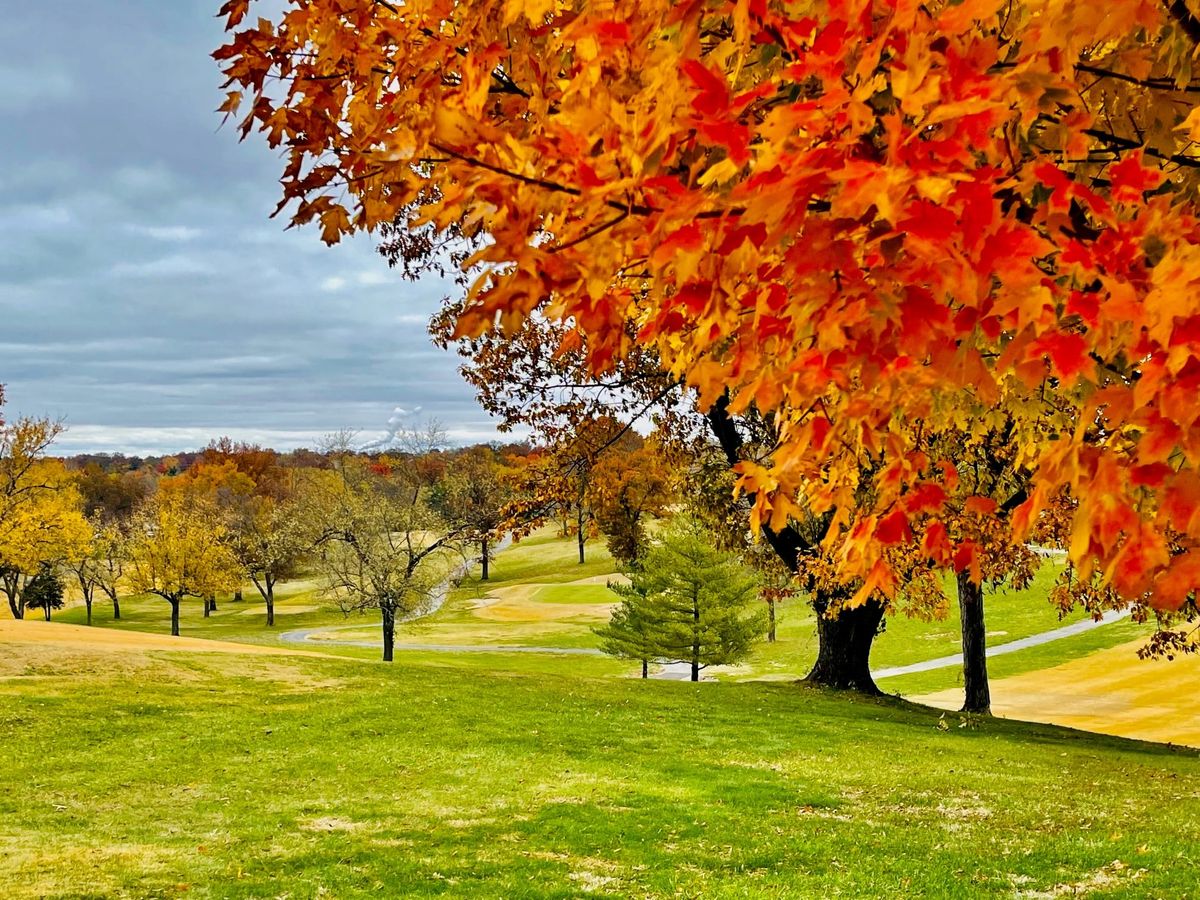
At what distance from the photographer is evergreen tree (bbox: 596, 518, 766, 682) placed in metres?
32.5

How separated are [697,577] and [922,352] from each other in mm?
31364


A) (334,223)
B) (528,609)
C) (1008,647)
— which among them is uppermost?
(334,223)

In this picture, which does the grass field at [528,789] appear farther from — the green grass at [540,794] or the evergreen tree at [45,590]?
the evergreen tree at [45,590]

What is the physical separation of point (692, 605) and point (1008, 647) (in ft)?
57.3

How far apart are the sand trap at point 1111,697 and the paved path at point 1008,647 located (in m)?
2.59

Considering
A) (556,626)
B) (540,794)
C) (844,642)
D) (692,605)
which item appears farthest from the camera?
(556,626)

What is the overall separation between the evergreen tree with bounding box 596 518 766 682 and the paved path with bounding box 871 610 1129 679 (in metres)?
7.32

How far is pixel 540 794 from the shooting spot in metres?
9.48

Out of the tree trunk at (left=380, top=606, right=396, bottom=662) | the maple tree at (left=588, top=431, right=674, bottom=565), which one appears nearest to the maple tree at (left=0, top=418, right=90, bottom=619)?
the tree trunk at (left=380, top=606, right=396, bottom=662)

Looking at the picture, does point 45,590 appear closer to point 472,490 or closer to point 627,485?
point 472,490

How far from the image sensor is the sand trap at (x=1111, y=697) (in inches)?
1004

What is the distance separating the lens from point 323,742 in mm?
12352

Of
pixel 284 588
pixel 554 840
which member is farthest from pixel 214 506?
pixel 554 840

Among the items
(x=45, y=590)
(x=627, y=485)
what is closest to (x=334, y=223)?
(x=627, y=485)
